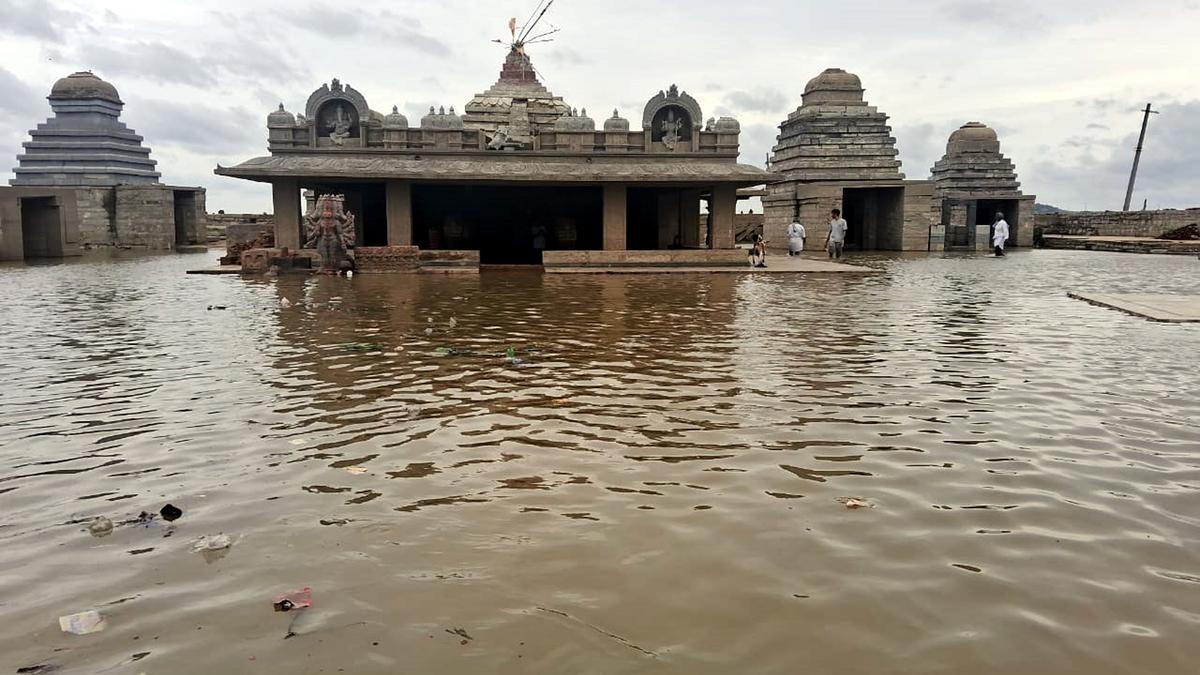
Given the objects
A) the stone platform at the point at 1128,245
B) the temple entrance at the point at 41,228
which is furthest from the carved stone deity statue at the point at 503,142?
the stone platform at the point at 1128,245

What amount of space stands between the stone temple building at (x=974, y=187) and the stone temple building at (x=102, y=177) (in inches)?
→ 1237

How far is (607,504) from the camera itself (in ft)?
12.8

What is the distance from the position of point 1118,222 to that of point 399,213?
32014 mm

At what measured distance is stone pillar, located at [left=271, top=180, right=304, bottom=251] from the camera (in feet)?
66.1

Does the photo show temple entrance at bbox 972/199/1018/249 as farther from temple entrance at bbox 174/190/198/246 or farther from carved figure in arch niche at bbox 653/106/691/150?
temple entrance at bbox 174/190/198/246

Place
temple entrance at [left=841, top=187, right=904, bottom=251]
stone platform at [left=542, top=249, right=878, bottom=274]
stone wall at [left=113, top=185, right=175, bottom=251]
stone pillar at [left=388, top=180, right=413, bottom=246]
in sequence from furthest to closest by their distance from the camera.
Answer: stone wall at [left=113, top=185, right=175, bottom=251] < temple entrance at [left=841, top=187, right=904, bottom=251] < stone pillar at [left=388, top=180, right=413, bottom=246] < stone platform at [left=542, top=249, right=878, bottom=274]

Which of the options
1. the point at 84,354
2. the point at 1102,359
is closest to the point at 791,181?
the point at 1102,359

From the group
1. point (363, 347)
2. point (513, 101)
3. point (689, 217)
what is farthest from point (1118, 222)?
point (363, 347)

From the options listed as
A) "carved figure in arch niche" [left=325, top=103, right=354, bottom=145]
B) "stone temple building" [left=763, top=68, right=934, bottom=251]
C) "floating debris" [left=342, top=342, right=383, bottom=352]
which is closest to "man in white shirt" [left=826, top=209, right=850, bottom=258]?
"stone temple building" [left=763, top=68, right=934, bottom=251]

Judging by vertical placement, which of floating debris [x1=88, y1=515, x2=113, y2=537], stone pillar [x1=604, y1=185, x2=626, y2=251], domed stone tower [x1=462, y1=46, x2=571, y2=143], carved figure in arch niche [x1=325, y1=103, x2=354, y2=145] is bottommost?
floating debris [x1=88, y1=515, x2=113, y2=537]

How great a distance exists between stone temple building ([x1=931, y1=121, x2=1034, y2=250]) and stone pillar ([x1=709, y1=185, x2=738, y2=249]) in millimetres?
14265

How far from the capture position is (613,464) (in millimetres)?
4500

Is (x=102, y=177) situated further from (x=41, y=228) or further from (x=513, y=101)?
(x=513, y=101)

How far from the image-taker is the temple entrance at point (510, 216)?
943 inches
